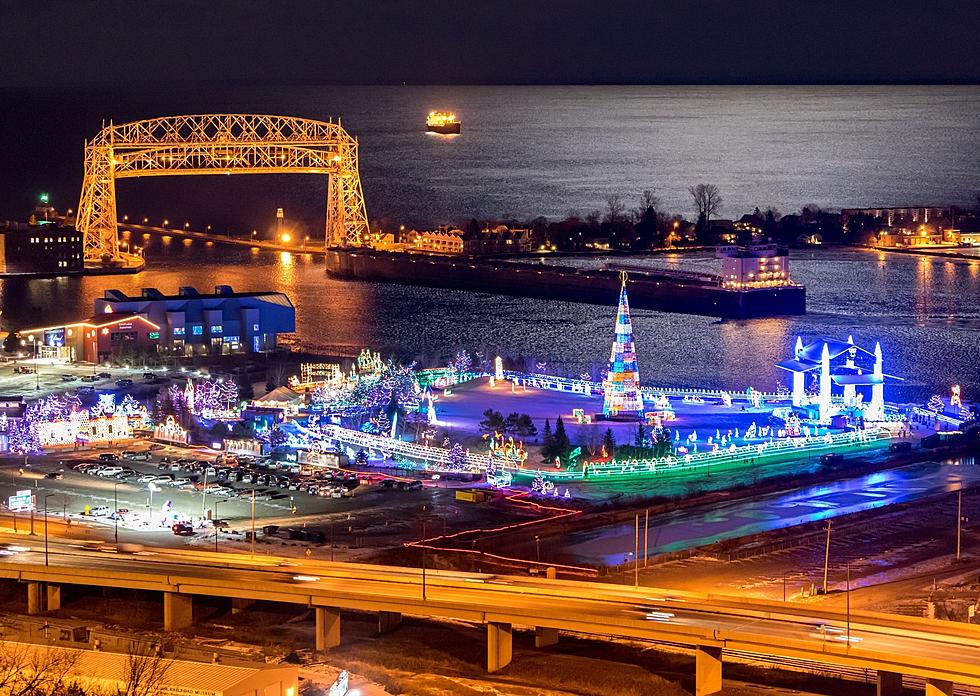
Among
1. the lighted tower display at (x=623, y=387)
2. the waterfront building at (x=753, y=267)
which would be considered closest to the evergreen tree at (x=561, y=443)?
the lighted tower display at (x=623, y=387)

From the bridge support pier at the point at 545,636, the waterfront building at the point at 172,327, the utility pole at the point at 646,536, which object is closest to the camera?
the bridge support pier at the point at 545,636

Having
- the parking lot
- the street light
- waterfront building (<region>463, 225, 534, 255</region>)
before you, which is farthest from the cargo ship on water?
the street light

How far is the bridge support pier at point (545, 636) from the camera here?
13.1 meters

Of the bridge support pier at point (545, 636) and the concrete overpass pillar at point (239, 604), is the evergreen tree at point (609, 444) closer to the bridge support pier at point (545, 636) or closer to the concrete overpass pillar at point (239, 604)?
the concrete overpass pillar at point (239, 604)

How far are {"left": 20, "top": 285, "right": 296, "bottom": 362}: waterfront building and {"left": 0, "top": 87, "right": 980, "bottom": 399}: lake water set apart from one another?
1.06 meters

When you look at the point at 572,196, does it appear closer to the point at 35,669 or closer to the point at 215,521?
A: the point at 215,521

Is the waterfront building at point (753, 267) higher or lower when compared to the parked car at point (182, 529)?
higher

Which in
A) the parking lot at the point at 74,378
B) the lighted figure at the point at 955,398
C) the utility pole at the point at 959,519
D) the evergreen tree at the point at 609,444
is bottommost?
the utility pole at the point at 959,519

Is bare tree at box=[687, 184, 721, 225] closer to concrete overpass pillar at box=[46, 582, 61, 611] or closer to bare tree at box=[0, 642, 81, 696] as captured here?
concrete overpass pillar at box=[46, 582, 61, 611]

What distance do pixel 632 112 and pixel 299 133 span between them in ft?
194

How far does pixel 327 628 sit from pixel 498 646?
3.94 ft

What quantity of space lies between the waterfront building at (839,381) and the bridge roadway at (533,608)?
752 centimetres

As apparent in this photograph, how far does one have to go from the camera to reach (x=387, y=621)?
→ 13.6 m

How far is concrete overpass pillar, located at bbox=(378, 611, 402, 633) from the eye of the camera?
13523 millimetres
